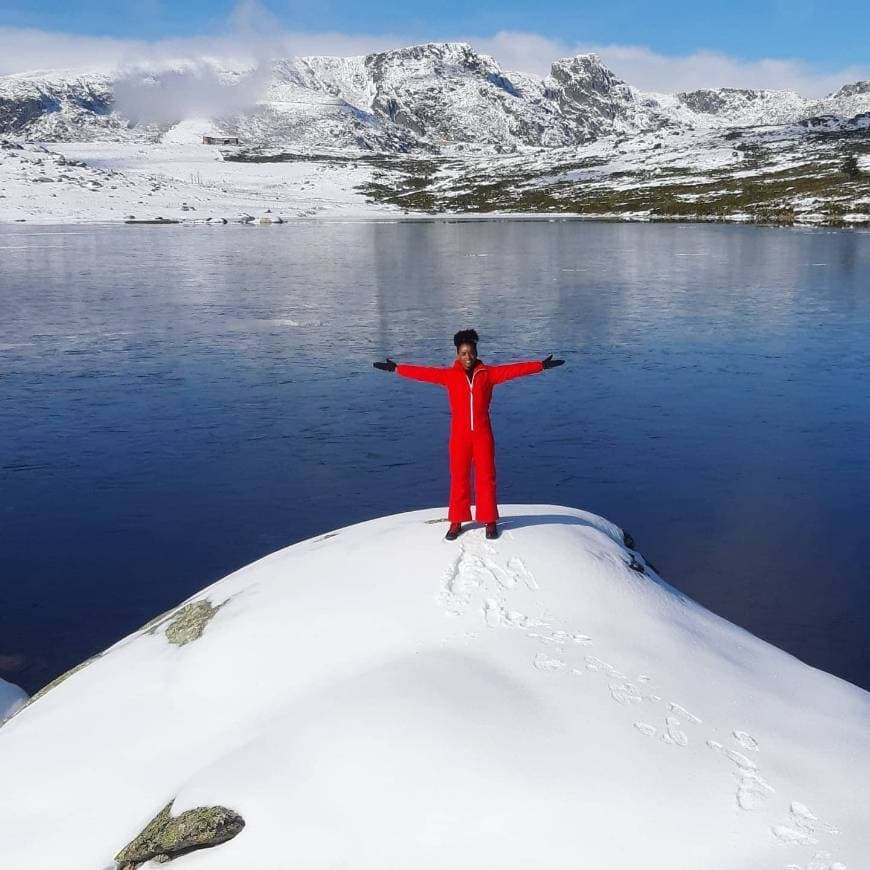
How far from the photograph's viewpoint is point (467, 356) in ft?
28.4

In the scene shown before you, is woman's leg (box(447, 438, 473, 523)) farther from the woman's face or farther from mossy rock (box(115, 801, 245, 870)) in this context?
mossy rock (box(115, 801, 245, 870))

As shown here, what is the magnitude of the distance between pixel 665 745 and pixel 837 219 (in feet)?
256

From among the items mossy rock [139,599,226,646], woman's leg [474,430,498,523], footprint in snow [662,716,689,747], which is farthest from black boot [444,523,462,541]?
footprint in snow [662,716,689,747]

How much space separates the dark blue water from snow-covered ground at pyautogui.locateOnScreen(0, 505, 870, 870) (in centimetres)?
151

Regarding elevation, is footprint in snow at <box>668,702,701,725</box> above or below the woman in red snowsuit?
below

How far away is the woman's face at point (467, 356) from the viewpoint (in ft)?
28.3

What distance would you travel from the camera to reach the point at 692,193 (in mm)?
114562

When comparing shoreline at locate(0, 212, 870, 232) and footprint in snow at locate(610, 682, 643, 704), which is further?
shoreline at locate(0, 212, 870, 232)

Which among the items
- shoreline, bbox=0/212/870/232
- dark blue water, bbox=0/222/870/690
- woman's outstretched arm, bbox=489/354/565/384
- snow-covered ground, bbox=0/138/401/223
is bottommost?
dark blue water, bbox=0/222/870/690

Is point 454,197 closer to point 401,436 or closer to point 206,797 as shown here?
point 401,436

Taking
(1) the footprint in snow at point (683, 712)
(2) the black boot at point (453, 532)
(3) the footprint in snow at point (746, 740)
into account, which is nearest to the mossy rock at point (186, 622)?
(2) the black boot at point (453, 532)

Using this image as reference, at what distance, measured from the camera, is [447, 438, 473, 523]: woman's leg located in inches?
337

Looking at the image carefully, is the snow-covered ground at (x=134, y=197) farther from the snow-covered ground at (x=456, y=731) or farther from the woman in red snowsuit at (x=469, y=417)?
the snow-covered ground at (x=456, y=731)

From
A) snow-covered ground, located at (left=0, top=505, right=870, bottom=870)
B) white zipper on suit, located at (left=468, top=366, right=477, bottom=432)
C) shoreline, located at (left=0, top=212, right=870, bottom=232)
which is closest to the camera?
snow-covered ground, located at (left=0, top=505, right=870, bottom=870)
